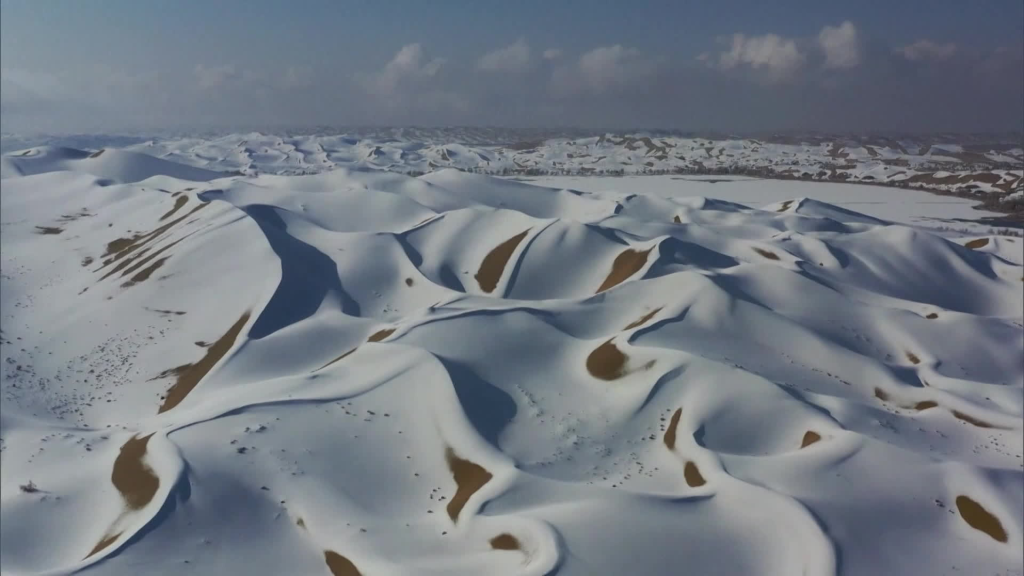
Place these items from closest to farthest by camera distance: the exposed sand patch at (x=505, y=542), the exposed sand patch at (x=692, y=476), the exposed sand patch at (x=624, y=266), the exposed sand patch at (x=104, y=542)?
the exposed sand patch at (x=505, y=542)
the exposed sand patch at (x=104, y=542)
the exposed sand patch at (x=692, y=476)
the exposed sand patch at (x=624, y=266)

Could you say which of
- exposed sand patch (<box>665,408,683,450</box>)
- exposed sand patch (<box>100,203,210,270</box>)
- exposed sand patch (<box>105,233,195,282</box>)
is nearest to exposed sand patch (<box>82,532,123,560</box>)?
exposed sand patch (<box>665,408,683,450</box>)

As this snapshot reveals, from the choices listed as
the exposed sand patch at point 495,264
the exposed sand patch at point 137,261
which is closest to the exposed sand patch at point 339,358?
the exposed sand patch at point 495,264

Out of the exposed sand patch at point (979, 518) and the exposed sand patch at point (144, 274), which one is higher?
the exposed sand patch at point (144, 274)

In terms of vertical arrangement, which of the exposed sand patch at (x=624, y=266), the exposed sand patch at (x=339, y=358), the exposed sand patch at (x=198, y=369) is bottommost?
the exposed sand patch at (x=198, y=369)

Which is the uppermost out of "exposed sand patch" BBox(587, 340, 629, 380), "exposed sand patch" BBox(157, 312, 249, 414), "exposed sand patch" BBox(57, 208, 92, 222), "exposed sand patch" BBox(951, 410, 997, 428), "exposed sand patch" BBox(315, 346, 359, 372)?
"exposed sand patch" BBox(57, 208, 92, 222)

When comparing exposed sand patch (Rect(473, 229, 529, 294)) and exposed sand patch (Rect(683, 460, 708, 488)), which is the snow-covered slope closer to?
exposed sand patch (Rect(473, 229, 529, 294))

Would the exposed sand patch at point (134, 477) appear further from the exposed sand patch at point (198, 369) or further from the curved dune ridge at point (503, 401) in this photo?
the exposed sand patch at point (198, 369)

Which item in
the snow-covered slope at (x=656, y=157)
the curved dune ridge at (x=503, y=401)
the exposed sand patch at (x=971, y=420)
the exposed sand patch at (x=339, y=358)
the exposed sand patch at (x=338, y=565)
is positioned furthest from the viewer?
the snow-covered slope at (x=656, y=157)

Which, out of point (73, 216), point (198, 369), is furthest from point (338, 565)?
point (73, 216)
